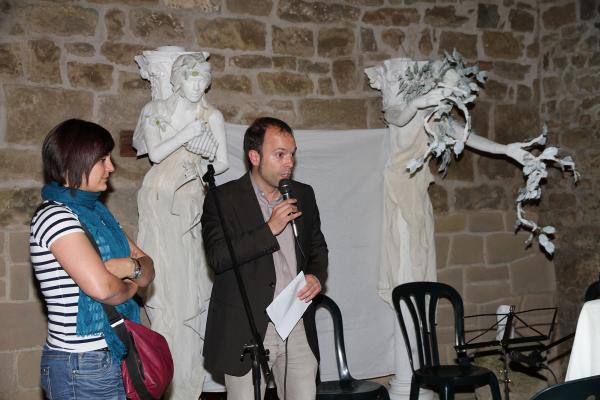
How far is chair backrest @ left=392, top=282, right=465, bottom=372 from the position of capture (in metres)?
4.28

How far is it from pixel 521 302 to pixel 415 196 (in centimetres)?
138

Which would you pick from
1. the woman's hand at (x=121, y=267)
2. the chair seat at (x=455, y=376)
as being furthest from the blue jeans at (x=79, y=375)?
the chair seat at (x=455, y=376)

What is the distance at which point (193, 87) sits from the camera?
4211 mm

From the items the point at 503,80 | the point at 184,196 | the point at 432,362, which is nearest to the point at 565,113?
the point at 503,80

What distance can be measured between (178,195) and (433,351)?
5.60 feet

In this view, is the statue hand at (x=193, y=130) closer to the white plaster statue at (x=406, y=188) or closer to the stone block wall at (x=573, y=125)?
the white plaster statue at (x=406, y=188)

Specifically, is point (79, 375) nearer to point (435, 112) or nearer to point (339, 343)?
point (339, 343)

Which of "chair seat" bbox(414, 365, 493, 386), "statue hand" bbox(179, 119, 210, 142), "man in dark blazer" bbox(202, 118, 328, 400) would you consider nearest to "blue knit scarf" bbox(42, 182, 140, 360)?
"man in dark blazer" bbox(202, 118, 328, 400)

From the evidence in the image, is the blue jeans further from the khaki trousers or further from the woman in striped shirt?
the khaki trousers

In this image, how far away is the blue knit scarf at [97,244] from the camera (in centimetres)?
239

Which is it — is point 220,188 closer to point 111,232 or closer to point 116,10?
point 111,232

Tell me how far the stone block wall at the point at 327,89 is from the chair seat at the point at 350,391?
1.54 metres

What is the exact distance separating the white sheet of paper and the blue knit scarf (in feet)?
2.10

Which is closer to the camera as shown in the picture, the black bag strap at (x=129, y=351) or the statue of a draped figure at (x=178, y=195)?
the black bag strap at (x=129, y=351)
